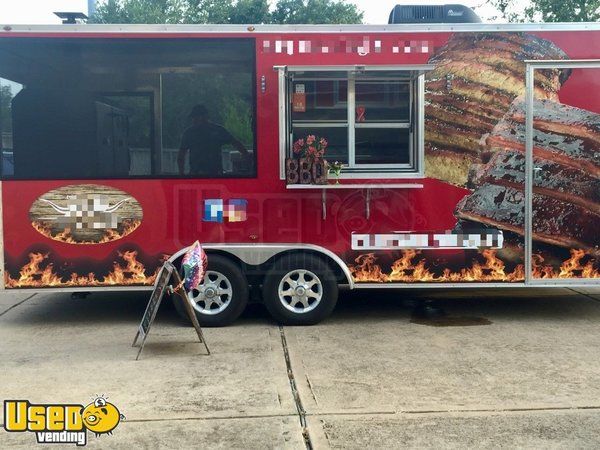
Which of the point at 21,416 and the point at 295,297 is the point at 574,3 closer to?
the point at 295,297

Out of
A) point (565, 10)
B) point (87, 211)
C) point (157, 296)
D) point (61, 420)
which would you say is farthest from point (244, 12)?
point (61, 420)

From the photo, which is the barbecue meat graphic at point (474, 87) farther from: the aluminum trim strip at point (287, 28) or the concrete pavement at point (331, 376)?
the concrete pavement at point (331, 376)

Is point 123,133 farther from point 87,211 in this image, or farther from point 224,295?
point 224,295

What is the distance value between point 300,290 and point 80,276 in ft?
7.49

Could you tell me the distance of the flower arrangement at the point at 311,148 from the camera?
6.65 metres

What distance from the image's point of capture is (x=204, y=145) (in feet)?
22.2

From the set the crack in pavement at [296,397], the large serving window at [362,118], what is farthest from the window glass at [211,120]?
→ the crack in pavement at [296,397]

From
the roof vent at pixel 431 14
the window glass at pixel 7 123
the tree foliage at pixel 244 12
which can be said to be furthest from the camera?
the tree foliage at pixel 244 12

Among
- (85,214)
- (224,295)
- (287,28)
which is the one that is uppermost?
(287,28)

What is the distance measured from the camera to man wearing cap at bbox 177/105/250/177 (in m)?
6.73

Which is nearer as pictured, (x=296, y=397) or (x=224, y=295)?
(x=296, y=397)

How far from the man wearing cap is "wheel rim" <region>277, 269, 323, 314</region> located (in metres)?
1.32

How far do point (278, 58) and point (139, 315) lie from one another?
3.32 meters

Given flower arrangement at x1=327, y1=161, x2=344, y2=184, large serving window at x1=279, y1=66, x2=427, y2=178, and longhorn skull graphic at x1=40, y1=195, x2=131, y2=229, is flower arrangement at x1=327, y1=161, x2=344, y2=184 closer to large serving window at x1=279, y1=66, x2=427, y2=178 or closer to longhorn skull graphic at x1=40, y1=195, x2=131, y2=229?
large serving window at x1=279, y1=66, x2=427, y2=178
